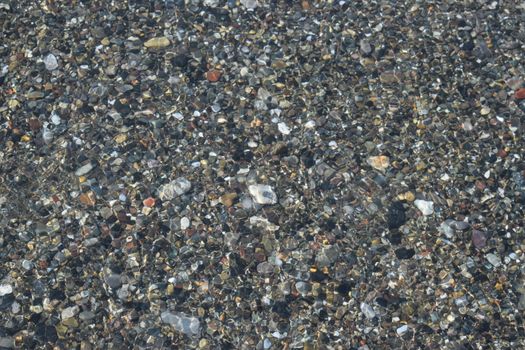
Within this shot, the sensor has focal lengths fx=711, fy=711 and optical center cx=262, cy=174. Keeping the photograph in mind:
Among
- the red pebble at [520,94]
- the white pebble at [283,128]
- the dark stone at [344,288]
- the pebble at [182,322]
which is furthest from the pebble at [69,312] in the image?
the red pebble at [520,94]

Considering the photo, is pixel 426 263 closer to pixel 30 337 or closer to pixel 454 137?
Result: pixel 454 137

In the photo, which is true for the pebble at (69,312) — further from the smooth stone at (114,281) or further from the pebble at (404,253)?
the pebble at (404,253)

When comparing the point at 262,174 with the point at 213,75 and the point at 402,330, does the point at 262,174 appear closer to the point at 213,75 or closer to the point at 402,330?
the point at 213,75

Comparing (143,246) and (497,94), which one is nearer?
(143,246)

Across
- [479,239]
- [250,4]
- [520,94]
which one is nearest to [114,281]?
[479,239]

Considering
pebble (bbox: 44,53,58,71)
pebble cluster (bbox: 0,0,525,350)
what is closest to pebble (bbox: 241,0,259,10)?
pebble cluster (bbox: 0,0,525,350)

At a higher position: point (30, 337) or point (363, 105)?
point (363, 105)

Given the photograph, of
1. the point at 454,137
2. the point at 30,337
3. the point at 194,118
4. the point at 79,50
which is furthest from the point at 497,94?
the point at 30,337
